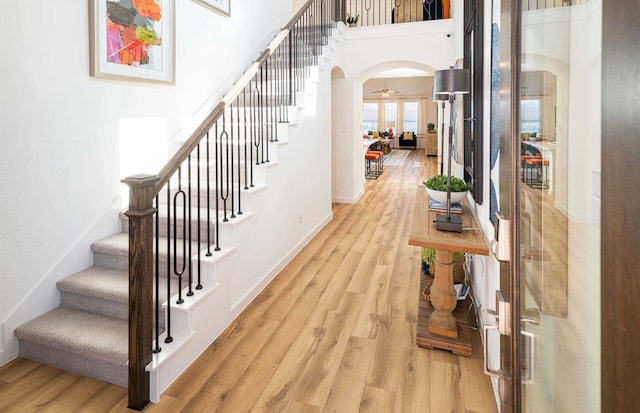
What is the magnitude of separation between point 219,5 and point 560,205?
4562 millimetres

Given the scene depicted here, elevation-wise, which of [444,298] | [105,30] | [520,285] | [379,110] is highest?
[379,110]

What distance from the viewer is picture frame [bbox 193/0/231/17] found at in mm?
4145

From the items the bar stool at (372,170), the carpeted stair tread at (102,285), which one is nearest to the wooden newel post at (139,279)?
the carpeted stair tread at (102,285)

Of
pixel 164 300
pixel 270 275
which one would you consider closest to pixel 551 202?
pixel 164 300

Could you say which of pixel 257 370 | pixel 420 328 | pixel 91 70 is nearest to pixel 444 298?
pixel 420 328

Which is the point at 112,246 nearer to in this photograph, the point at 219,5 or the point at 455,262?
the point at 455,262

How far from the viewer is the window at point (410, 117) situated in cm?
1902

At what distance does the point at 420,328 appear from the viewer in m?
2.68

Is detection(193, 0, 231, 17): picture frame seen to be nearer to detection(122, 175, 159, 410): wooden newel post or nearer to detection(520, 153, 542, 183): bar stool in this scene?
detection(122, 175, 159, 410): wooden newel post

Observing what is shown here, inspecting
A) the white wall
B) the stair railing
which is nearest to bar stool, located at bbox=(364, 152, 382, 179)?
A: the stair railing

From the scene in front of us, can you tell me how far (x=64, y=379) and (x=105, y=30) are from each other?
244cm

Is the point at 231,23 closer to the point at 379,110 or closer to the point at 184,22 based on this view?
the point at 184,22

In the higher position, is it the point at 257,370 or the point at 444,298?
the point at 444,298

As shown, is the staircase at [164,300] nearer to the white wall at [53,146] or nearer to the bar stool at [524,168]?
the white wall at [53,146]
